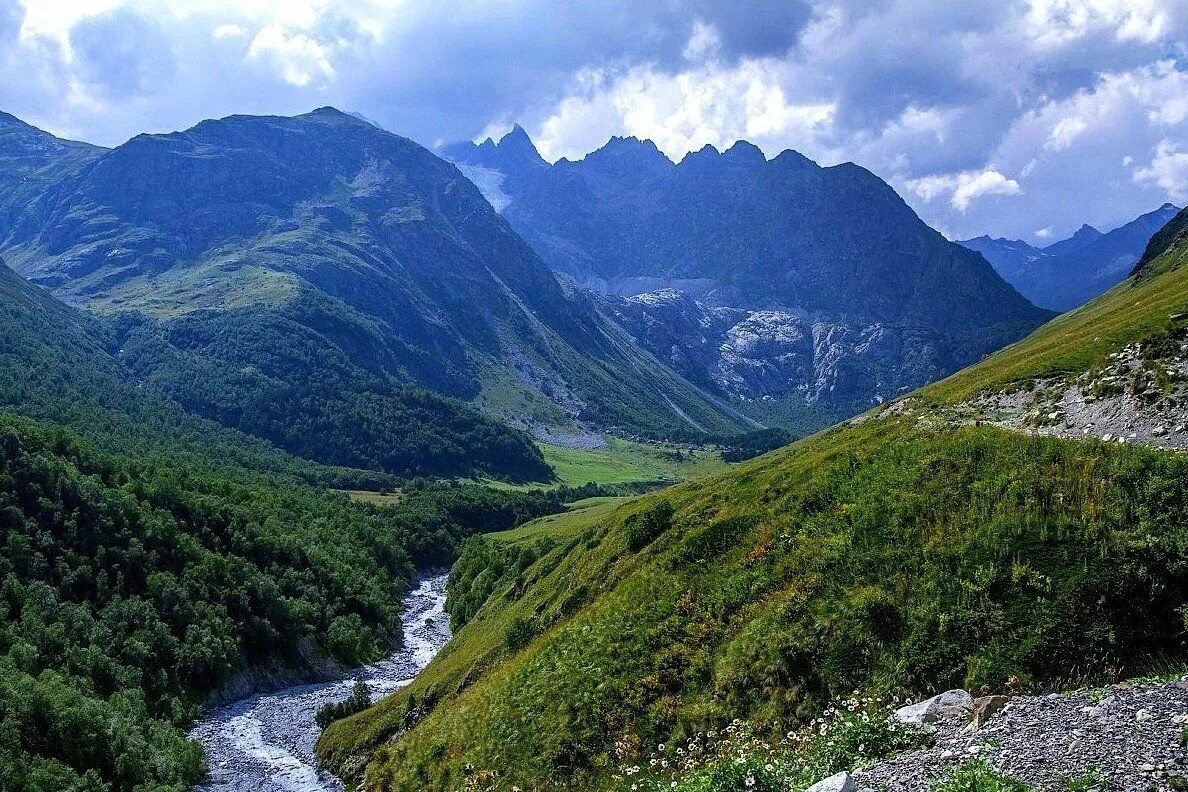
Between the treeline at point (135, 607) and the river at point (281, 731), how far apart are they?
374 centimetres

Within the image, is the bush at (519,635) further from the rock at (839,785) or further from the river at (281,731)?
the rock at (839,785)

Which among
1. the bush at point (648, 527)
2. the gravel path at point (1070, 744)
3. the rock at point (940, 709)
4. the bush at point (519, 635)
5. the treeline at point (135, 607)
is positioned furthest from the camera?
the treeline at point (135, 607)

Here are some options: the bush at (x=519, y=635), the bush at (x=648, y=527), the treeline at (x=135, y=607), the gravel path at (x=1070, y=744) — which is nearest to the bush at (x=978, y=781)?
the gravel path at (x=1070, y=744)

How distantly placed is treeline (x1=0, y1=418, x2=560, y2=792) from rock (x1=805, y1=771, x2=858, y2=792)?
78.9 meters

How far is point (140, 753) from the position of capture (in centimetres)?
7975

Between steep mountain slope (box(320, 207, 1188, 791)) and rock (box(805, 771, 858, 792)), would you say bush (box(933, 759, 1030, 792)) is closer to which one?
rock (box(805, 771, 858, 792))

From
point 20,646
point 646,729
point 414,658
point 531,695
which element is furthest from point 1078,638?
point 414,658

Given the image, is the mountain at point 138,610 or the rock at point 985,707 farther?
the mountain at point 138,610

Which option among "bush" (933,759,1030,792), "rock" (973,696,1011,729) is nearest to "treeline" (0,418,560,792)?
"rock" (973,696,1011,729)

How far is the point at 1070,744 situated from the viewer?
1839cm

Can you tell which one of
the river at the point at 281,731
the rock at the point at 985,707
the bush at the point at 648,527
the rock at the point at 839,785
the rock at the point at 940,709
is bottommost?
the river at the point at 281,731

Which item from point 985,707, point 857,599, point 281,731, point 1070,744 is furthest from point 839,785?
point 281,731

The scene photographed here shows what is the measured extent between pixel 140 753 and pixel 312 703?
102 feet

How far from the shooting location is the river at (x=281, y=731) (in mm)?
76812
